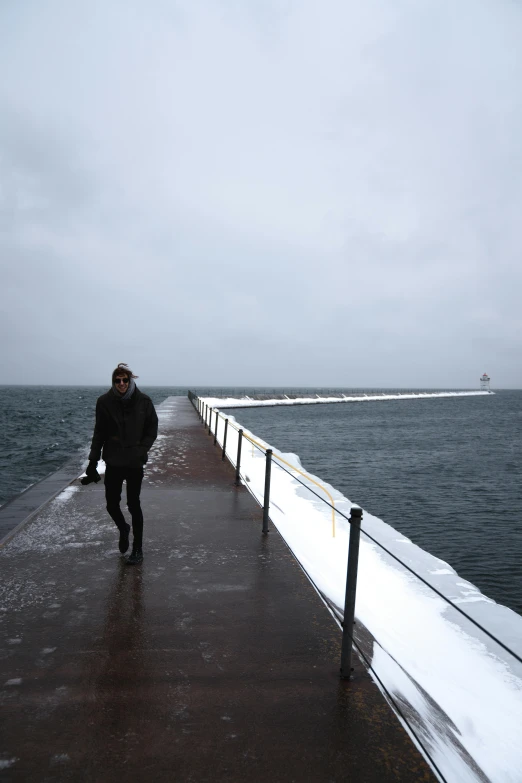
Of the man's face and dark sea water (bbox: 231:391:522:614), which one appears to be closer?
the man's face

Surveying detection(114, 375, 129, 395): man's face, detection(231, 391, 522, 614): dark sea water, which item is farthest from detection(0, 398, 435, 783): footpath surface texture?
detection(231, 391, 522, 614): dark sea water

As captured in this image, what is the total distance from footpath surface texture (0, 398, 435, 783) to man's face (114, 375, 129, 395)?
1.99 m

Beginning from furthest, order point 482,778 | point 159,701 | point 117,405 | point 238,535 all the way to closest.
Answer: point 238,535
point 117,405
point 159,701
point 482,778

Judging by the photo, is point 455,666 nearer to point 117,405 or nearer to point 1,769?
point 1,769

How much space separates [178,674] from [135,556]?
86.0 inches

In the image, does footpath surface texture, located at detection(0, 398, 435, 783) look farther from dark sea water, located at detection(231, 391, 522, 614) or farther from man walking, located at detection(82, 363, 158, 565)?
dark sea water, located at detection(231, 391, 522, 614)

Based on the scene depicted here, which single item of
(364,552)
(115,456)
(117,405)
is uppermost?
(117,405)

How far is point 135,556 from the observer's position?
5.46m

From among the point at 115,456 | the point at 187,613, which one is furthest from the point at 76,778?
the point at 115,456

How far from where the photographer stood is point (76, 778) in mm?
2523

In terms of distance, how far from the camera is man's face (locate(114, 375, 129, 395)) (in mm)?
5058

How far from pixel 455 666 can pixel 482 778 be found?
1707 millimetres

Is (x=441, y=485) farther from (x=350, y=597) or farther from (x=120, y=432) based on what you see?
(x=350, y=597)

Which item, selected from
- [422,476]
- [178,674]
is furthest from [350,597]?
[422,476]
